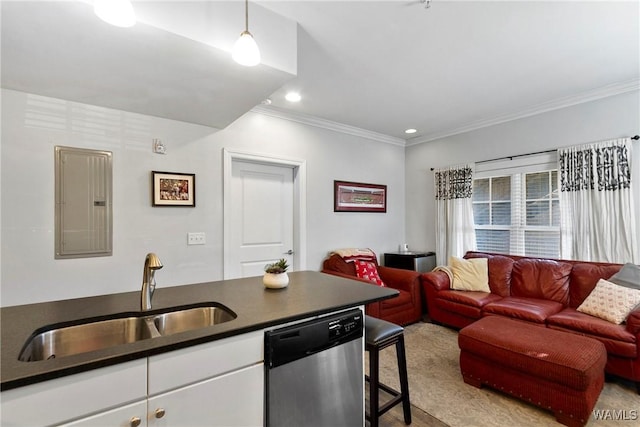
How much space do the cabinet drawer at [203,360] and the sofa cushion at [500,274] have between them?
323 centimetres

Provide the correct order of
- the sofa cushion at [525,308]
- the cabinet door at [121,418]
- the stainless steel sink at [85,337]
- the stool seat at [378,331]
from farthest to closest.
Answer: the sofa cushion at [525,308] → the stool seat at [378,331] → the stainless steel sink at [85,337] → the cabinet door at [121,418]

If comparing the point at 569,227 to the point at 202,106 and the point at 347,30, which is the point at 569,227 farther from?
the point at 202,106

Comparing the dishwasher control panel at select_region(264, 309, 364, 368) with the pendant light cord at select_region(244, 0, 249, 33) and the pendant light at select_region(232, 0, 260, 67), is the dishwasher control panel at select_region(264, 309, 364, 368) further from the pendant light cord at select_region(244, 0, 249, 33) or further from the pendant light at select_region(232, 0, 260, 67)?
the pendant light cord at select_region(244, 0, 249, 33)

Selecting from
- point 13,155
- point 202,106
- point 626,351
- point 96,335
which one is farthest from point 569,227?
point 13,155

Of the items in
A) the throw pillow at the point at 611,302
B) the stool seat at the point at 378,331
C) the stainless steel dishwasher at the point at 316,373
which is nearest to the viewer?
the stainless steel dishwasher at the point at 316,373

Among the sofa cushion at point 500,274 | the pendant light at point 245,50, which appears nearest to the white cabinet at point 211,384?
the pendant light at point 245,50

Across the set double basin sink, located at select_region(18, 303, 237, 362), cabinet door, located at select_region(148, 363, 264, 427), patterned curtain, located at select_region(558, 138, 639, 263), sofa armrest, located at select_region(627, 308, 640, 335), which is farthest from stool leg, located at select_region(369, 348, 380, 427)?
patterned curtain, located at select_region(558, 138, 639, 263)

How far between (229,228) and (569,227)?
3.71 meters

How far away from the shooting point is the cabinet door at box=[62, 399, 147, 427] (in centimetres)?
95

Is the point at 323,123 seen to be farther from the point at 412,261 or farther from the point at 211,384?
the point at 211,384

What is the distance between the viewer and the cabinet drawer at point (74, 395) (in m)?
0.84

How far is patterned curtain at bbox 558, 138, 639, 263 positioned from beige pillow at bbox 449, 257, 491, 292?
0.84 meters

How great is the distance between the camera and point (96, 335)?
53.2 inches

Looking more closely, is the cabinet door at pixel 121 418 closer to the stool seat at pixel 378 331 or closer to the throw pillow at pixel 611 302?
the stool seat at pixel 378 331
